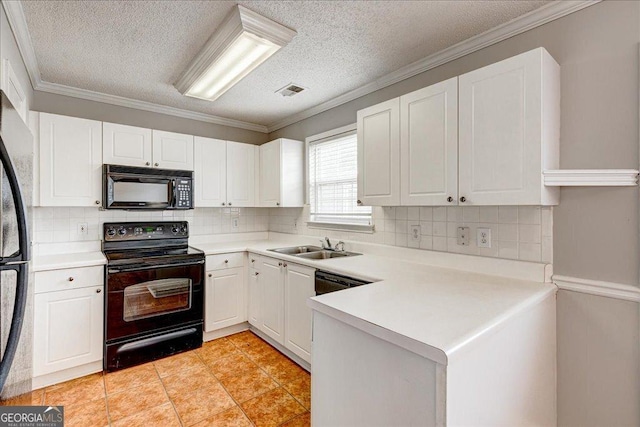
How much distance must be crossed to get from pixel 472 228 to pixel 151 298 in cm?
264

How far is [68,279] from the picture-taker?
8.02 ft

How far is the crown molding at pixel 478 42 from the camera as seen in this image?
171 centimetres

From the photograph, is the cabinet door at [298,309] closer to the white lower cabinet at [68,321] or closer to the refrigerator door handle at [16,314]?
the white lower cabinet at [68,321]

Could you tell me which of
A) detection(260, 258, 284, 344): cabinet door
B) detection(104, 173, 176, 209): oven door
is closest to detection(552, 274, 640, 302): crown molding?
detection(260, 258, 284, 344): cabinet door

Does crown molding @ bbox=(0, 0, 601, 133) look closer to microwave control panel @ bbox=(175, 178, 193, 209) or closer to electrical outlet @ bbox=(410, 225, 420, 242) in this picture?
microwave control panel @ bbox=(175, 178, 193, 209)

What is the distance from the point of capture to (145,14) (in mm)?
1836

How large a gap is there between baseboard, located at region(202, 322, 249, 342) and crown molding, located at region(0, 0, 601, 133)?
7.72ft

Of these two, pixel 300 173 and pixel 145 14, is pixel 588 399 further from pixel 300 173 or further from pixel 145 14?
pixel 145 14

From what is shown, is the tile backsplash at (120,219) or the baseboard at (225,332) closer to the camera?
the tile backsplash at (120,219)

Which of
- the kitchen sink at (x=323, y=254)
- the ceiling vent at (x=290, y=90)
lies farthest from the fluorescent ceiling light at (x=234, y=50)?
the kitchen sink at (x=323, y=254)

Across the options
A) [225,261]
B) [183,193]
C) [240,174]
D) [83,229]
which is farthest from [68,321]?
[240,174]

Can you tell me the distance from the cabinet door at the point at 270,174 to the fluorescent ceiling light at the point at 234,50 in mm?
1006

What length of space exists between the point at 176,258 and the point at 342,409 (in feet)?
6.79

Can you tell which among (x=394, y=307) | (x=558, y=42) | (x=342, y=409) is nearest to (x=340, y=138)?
(x=558, y=42)
